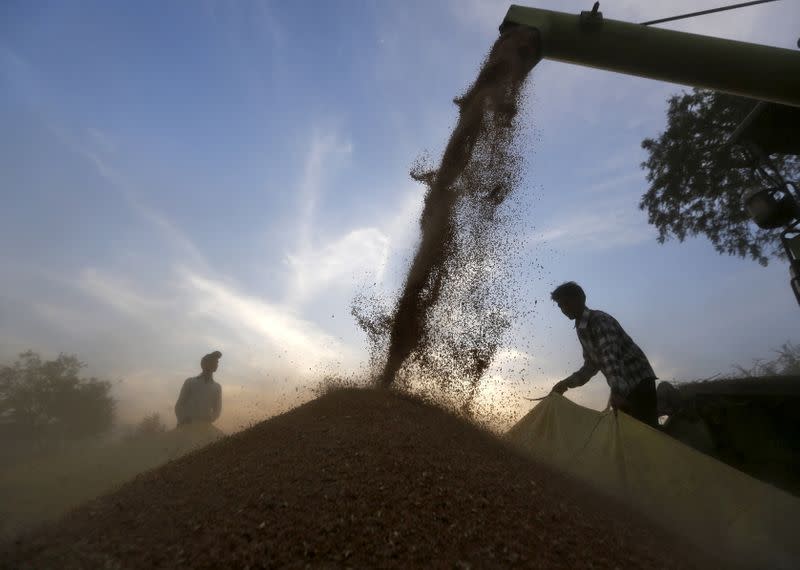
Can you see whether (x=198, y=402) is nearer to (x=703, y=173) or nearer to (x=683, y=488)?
(x=683, y=488)

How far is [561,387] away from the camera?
14.9ft

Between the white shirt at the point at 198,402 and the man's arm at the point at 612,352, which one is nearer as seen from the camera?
the man's arm at the point at 612,352

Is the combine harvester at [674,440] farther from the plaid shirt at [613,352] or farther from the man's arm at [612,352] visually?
the plaid shirt at [613,352]

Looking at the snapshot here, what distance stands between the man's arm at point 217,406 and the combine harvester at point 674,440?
15.5 ft

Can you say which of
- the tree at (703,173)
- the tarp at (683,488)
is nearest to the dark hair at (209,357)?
the tarp at (683,488)

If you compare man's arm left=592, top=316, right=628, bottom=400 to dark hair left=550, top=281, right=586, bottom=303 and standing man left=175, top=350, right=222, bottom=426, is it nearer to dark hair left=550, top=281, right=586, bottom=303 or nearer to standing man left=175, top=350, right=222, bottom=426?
dark hair left=550, top=281, right=586, bottom=303

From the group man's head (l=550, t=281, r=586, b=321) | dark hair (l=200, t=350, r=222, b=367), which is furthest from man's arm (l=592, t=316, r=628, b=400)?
dark hair (l=200, t=350, r=222, b=367)

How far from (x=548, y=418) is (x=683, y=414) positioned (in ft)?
4.82

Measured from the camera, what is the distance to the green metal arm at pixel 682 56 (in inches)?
152

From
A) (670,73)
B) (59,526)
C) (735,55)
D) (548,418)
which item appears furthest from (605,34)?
(59,526)

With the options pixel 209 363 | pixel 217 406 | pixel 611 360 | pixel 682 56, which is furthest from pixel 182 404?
pixel 682 56

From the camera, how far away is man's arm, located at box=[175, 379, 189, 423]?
248 inches

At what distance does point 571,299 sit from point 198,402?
226 inches

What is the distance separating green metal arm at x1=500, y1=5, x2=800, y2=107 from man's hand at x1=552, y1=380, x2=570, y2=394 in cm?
337
